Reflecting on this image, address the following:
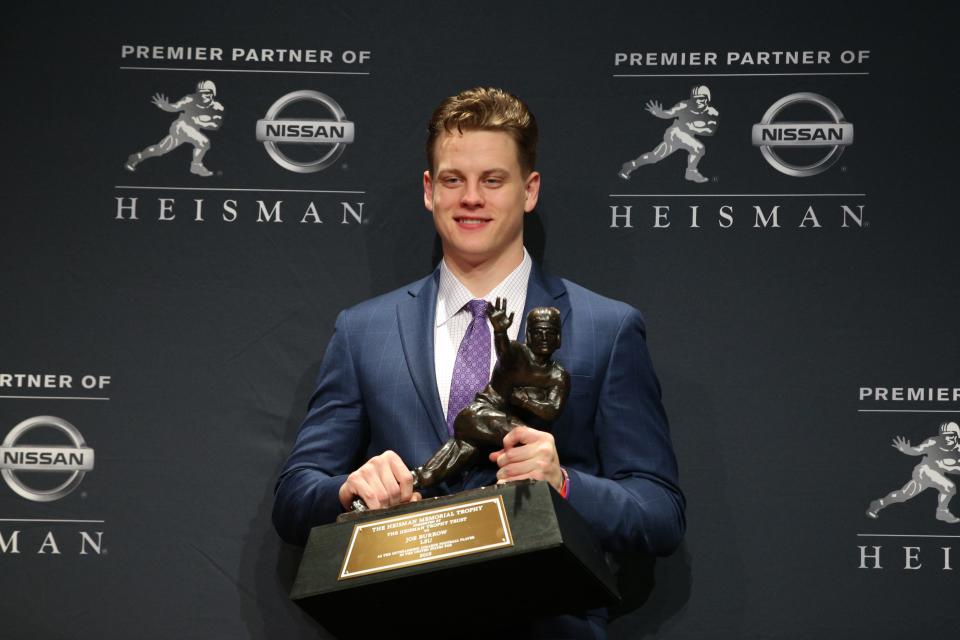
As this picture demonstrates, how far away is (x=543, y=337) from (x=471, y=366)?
1.20 ft

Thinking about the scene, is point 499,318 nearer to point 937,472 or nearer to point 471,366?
point 471,366

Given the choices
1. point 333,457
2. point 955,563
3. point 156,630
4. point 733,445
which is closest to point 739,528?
point 733,445

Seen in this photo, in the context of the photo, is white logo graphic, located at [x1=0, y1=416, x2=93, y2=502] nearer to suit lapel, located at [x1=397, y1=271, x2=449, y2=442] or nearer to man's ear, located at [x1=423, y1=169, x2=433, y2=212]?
suit lapel, located at [x1=397, y1=271, x2=449, y2=442]

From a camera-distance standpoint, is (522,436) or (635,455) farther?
(635,455)

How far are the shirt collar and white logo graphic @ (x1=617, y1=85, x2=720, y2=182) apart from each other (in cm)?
56

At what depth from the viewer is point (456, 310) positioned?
9.32 feet

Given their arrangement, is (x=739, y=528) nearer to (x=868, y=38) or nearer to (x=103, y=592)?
(x=868, y=38)

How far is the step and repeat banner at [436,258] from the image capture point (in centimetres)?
313

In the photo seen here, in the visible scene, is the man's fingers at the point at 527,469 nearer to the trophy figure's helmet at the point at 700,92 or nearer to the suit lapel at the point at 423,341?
the suit lapel at the point at 423,341

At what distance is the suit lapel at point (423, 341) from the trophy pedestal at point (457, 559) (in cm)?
48

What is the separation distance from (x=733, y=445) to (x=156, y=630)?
1651mm

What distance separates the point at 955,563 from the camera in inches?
121

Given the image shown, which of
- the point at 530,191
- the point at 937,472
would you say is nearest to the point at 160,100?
the point at 530,191

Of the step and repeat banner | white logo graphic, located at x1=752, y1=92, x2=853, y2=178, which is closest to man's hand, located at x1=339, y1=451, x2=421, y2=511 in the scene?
the step and repeat banner
